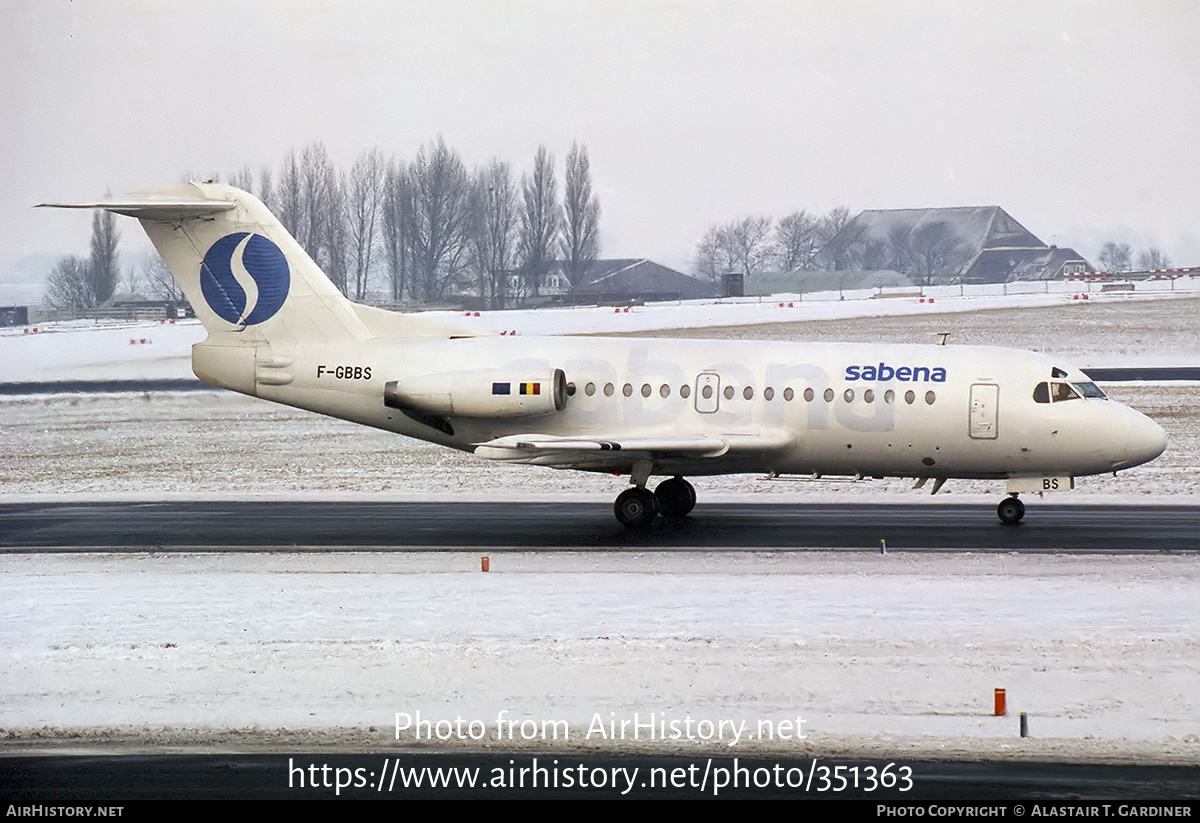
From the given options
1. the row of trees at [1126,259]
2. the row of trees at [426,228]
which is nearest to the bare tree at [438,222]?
the row of trees at [426,228]

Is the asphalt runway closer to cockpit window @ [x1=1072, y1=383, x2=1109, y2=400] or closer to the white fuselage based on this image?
the white fuselage

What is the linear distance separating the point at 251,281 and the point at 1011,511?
14.1 meters

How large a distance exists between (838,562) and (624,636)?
558 centimetres

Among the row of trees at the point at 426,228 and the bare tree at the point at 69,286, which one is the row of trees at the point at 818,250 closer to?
the row of trees at the point at 426,228

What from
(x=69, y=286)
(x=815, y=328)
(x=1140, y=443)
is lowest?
(x=1140, y=443)

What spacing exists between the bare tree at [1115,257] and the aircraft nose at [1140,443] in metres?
50.7

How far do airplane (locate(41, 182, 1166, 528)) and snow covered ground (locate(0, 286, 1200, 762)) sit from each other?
293cm

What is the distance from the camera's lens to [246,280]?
79.4 ft

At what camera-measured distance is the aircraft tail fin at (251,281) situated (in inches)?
947

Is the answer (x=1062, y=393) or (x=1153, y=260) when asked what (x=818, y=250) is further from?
(x=1062, y=393)

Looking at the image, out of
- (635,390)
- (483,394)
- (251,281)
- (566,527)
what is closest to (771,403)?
(635,390)

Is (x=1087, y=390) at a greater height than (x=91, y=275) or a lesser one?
lesser

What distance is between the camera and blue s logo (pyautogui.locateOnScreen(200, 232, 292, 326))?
24.2 metres

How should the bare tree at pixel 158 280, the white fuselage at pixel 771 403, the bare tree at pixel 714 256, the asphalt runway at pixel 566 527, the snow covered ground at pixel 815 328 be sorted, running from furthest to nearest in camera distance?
the bare tree at pixel 714 256 < the bare tree at pixel 158 280 < the snow covered ground at pixel 815 328 < the white fuselage at pixel 771 403 < the asphalt runway at pixel 566 527
